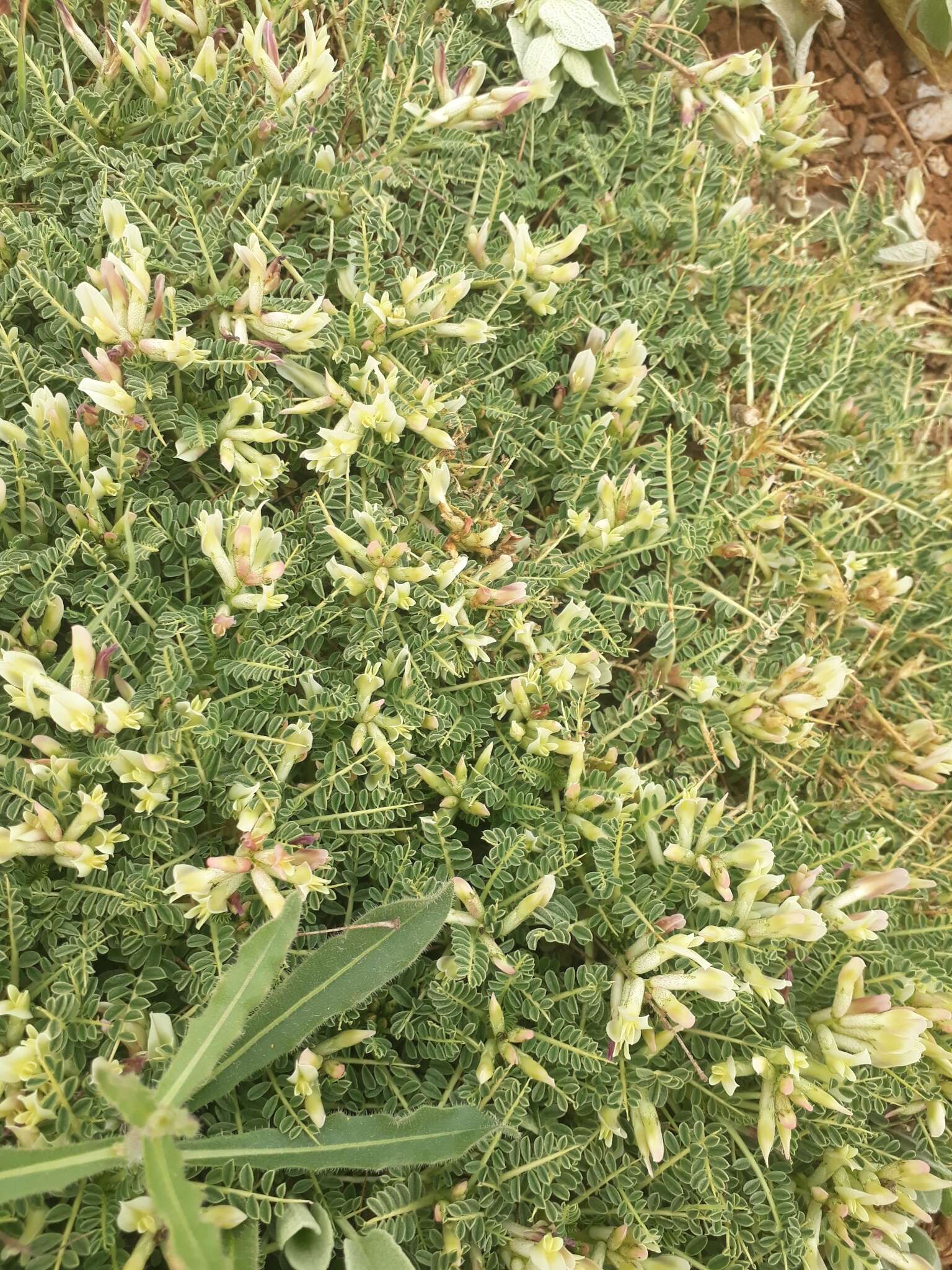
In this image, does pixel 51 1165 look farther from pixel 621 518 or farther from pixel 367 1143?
pixel 621 518

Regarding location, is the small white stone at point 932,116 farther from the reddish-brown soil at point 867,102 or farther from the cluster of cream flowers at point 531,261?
the cluster of cream flowers at point 531,261

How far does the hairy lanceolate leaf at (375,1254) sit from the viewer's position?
122 centimetres

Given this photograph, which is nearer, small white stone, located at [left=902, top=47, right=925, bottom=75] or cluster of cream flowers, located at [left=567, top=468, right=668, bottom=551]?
cluster of cream flowers, located at [left=567, top=468, right=668, bottom=551]

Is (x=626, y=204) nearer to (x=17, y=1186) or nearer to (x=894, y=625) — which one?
(x=894, y=625)

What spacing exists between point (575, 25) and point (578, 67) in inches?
2.8

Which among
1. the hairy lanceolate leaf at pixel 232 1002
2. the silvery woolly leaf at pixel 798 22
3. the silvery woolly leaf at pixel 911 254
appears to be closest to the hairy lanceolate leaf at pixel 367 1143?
the hairy lanceolate leaf at pixel 232 1002

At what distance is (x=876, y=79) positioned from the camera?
2.71 meters

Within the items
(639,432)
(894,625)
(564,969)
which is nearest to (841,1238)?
(564,969)

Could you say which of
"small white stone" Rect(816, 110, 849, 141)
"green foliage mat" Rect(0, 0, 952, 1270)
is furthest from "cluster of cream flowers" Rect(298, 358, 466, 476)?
"small white stone" Rect(816, 110, 849, 141)

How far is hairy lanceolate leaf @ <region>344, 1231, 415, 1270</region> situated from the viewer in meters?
1.22

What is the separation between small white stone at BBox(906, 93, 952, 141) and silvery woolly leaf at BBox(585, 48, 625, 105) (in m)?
1.24

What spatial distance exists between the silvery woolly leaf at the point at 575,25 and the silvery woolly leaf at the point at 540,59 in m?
0.03

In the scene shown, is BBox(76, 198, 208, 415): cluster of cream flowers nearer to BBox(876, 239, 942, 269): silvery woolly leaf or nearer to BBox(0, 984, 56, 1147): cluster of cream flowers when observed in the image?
BBox(0, 984, 56, 1147): cluster of cream flowers

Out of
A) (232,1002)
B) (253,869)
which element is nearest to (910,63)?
(253,869)
